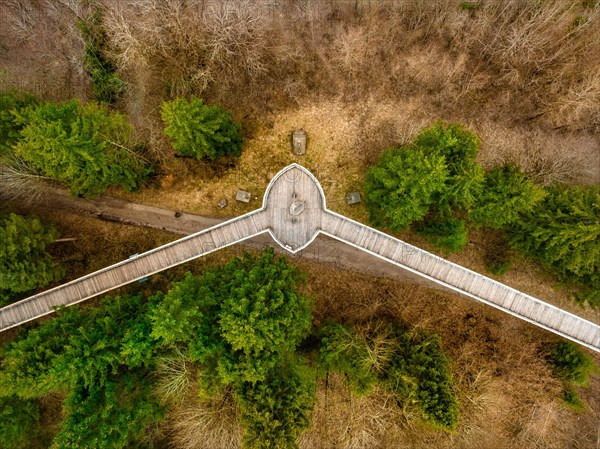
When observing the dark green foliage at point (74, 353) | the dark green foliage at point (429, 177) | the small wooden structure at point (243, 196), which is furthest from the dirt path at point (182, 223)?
the dark green foliage at point (74, 353)

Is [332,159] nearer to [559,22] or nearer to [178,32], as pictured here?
[178,32]

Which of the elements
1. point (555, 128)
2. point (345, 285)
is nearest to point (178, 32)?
point (345, 285)

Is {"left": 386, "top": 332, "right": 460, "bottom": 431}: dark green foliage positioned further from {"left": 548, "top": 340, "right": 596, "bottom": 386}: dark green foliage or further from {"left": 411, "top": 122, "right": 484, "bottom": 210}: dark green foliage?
{"left": 411, "top": 122, "right": 484, "bottom": 210}: dark green foliage

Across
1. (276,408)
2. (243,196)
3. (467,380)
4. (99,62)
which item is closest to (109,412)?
(276,408)

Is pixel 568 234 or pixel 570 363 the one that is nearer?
pixel 568 234

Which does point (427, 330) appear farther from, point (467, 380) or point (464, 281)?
point (464, 281)

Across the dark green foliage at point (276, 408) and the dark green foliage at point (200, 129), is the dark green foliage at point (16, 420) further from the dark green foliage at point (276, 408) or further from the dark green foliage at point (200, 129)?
the dark green foliage at point (200, 129)

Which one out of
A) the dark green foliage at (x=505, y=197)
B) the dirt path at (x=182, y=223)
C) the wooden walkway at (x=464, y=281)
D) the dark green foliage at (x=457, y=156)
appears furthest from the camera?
the dirt path at (x=182, y=223)
